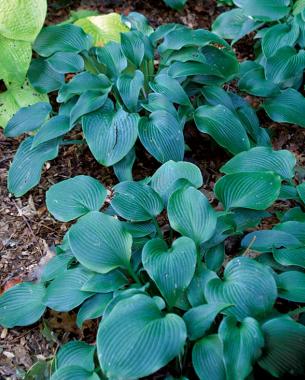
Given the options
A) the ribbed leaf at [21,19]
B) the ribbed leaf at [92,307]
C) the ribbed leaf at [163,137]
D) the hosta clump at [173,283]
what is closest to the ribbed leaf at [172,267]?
the hosta clump at [173,283]

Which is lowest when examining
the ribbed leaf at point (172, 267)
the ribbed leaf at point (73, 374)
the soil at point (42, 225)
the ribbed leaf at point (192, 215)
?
the soil at point (42, 225)

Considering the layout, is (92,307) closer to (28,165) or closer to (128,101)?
(28,165)

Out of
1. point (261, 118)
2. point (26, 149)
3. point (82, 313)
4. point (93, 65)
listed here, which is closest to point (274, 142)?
point (261, 118)

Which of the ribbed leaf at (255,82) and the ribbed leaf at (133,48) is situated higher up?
the ribbed leaf at (133,48)

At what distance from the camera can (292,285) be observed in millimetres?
2189

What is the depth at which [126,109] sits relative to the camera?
9.70ft

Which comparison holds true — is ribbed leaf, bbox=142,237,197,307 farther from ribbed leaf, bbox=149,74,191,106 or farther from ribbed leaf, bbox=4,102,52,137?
ribbed leaf, bbox=4,102,52,137

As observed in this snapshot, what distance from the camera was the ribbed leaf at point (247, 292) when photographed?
204 cm

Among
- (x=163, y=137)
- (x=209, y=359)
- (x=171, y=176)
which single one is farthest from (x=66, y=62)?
(x=209, y=359)

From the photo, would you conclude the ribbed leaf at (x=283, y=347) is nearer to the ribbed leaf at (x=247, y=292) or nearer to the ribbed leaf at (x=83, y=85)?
the ribbed leaf at (x=247, y=292)

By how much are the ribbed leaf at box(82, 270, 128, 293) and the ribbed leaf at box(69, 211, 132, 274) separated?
0.06 metres

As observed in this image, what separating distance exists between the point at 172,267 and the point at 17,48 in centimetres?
164

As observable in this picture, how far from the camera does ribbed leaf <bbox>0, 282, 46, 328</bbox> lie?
2359 mm

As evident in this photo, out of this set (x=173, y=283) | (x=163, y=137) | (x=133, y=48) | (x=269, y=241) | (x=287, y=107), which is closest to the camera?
(x=173, y=283)
